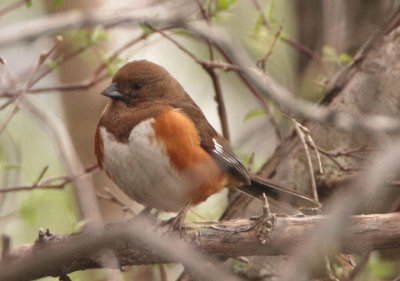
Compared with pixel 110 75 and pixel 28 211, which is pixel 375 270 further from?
pixel 28 211

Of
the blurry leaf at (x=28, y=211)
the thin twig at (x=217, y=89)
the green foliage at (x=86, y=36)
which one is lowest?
the blurry leaf at (x=28, y=211)

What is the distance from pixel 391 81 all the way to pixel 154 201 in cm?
135

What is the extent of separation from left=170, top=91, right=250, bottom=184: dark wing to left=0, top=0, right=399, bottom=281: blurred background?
0.28 feet

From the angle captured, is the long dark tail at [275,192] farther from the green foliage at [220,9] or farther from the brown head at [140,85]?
the green foliage at [220,9]

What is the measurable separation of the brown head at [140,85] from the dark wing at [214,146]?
0.32ft

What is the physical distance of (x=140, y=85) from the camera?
359cm

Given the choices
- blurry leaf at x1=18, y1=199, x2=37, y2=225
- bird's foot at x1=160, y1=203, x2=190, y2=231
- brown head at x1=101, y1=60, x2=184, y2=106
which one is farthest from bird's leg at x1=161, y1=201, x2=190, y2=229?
blurry leaf at x1=18, y1=199, x2=37, y2=225

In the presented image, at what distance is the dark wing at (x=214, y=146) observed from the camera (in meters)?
3.48

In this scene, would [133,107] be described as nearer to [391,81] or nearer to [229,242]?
[229,242]

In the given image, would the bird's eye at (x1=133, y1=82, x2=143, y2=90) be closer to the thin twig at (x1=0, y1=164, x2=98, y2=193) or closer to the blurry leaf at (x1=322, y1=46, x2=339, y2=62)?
the thin twig at (x1=0, y1=164, x2=98, y2=193)

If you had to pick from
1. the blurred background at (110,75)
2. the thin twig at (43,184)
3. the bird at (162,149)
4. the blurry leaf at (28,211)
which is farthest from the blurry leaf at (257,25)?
the blurry leaf at (28,211)

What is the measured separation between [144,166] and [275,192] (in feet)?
2.55

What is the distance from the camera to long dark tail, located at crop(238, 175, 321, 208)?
10.9 feet

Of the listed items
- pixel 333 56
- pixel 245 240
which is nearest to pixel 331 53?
pixel 333 56
